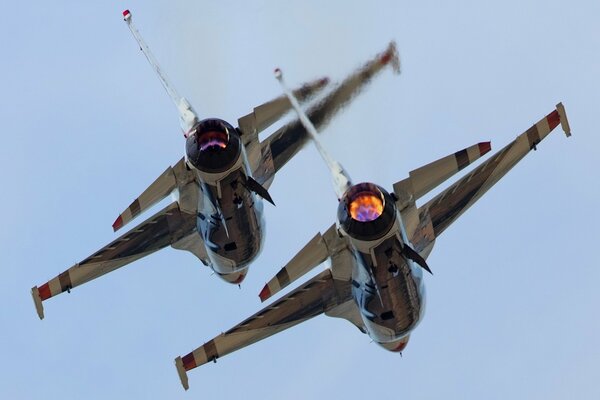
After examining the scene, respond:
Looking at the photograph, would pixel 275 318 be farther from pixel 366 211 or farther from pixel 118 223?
pixel 366 211

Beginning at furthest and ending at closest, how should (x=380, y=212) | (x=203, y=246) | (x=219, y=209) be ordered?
1. (x=203, y=246)
2. (x=219, y=209)
3. (x=380, y=212)

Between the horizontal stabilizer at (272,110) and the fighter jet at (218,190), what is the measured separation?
0.13ft

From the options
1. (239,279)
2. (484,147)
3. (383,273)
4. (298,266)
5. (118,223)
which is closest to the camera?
(383,273)

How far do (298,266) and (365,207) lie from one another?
15.0 ft

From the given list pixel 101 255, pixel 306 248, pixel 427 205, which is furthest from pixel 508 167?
pixel 101 255

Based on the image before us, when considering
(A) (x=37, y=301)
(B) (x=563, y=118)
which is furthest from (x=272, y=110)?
(A) (x=37, y=301)

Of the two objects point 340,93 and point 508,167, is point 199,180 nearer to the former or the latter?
point 340,93

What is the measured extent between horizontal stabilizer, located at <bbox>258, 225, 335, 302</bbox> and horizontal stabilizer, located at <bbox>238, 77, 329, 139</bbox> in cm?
583

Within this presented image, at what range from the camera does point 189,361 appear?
299 ft

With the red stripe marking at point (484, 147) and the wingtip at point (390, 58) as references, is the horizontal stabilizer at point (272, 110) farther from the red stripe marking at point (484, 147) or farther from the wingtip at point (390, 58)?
the red stripe marking at point (484, 147)

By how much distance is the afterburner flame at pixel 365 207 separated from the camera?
83062 mm

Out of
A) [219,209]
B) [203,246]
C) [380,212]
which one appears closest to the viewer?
[380,212]

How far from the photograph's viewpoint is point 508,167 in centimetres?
9200

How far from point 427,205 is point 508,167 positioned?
3820mm
